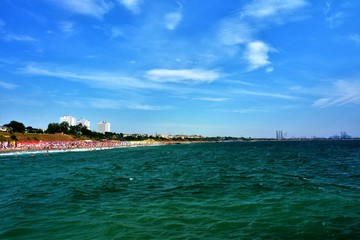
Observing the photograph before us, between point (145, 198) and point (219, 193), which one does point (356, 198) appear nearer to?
point (219, 193)

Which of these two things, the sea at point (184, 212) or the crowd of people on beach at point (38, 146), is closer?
the sea at point (184, 212)

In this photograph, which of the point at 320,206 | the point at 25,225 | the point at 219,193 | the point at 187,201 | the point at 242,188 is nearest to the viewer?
the point at 25,225

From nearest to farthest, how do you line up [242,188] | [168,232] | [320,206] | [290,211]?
[168,232], [290,211], [320,206], [242,188]

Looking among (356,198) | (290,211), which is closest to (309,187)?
(356,198)

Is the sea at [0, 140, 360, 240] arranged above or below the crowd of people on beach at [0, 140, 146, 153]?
below

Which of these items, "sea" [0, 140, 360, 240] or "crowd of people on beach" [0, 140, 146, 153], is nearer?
"sea" [0, 140, 360, 240]

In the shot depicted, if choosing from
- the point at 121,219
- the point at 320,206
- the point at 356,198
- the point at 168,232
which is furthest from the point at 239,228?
the point at 356,198

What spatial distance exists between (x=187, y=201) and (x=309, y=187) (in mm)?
10059

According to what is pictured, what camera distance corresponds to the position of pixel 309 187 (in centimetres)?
2233

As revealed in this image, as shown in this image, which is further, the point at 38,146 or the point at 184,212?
the point at 38,146

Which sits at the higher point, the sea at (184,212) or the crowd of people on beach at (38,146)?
the crowd of people on beach at (38,146)

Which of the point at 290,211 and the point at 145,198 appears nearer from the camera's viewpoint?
the point at 290,211

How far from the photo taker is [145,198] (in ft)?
62.1

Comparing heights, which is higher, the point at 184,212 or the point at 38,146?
the point at 38,146
